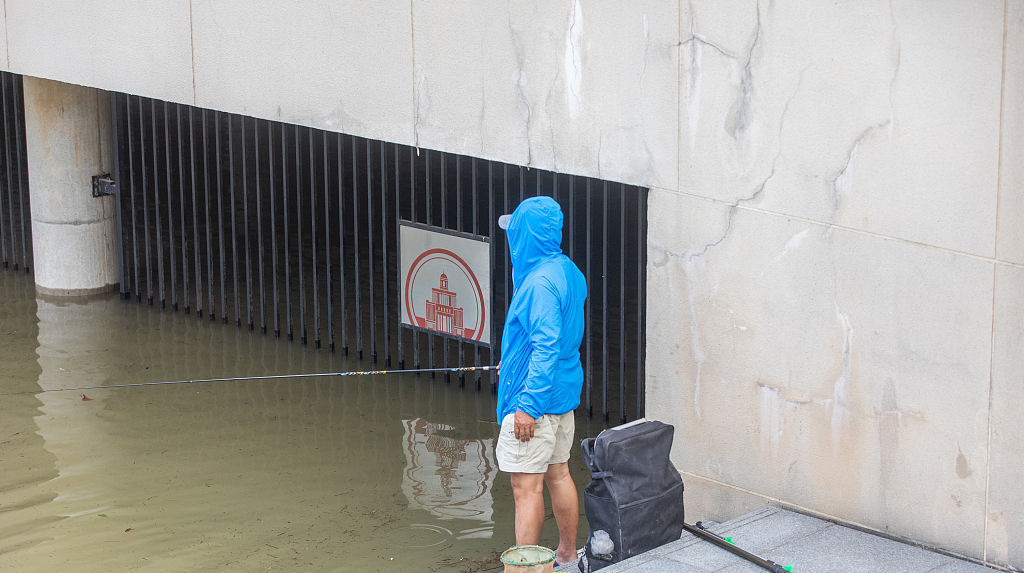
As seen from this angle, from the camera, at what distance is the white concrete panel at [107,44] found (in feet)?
30.6

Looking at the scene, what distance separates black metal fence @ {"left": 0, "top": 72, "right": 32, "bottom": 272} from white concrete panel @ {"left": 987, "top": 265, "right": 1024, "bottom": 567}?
33.2 feet

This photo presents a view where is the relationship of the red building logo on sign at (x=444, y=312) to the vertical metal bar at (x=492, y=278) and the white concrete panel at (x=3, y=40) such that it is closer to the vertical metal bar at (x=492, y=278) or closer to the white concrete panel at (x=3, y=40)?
the vertical metal bar at (x=492, y=278)

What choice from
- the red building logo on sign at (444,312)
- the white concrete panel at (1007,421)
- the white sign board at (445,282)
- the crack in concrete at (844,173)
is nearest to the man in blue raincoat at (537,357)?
the crack in concrete at (844,173)

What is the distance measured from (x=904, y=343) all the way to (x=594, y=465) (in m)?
1.39

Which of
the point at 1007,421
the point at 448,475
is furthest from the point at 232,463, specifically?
the point at 1007,421

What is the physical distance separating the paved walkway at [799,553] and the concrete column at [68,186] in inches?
301

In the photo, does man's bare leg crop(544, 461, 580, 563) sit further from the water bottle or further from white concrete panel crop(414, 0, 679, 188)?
white concrete panel crop(414, 0, 679, 188)

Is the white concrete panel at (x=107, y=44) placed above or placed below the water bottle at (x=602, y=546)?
above

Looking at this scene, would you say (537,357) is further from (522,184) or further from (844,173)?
(522,184)

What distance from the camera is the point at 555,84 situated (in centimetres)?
666

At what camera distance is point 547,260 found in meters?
5.43

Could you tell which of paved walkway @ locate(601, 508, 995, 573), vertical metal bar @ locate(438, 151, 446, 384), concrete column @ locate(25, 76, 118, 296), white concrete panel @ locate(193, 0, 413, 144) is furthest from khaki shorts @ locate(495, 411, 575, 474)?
concrete column @ locate(25, 76, 118, 296)

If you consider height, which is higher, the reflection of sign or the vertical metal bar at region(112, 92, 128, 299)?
the vertical metal bar at region(112, 92, 128, 299)

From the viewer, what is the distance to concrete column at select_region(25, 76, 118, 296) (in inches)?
437
